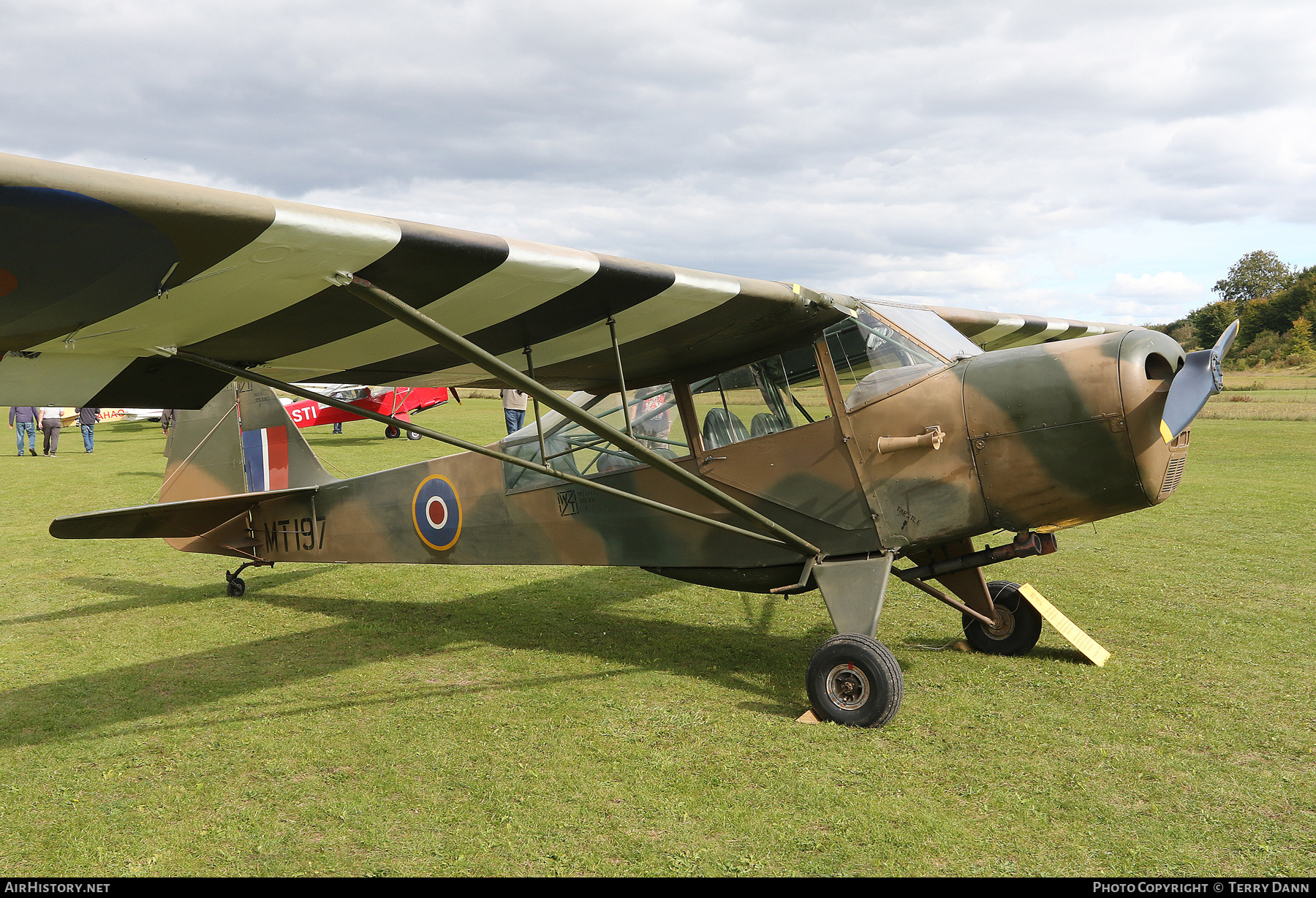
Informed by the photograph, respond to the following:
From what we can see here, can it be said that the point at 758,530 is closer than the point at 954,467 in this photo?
No

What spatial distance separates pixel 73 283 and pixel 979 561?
15.7 feet

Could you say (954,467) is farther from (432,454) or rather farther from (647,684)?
(432,454)

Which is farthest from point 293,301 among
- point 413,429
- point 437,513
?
point 437,513

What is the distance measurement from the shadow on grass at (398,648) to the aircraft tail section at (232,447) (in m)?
1.10

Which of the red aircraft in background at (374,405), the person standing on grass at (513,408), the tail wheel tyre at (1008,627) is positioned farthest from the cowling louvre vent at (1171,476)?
the red aircraft in background at (374,405)

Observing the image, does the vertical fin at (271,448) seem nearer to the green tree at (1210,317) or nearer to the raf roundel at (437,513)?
the raf roundel at (437,513)

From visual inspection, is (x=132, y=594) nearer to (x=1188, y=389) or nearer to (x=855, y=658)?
(x=855, y=658)

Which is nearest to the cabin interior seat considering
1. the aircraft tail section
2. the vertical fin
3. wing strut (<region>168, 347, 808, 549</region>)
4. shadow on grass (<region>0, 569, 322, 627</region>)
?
wing strut (<region>168, 347, 808, 549</region>)

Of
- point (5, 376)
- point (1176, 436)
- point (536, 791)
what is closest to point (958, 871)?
point (536, 791)

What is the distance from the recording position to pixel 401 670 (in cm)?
562

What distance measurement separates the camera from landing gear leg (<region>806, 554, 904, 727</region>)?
4.29 metres

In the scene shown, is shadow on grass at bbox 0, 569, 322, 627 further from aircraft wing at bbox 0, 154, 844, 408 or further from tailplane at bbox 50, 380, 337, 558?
aircraft wing at bbox 0, 154, 844, 408

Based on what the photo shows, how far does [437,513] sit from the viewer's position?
659 centimetres

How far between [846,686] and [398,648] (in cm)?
346
